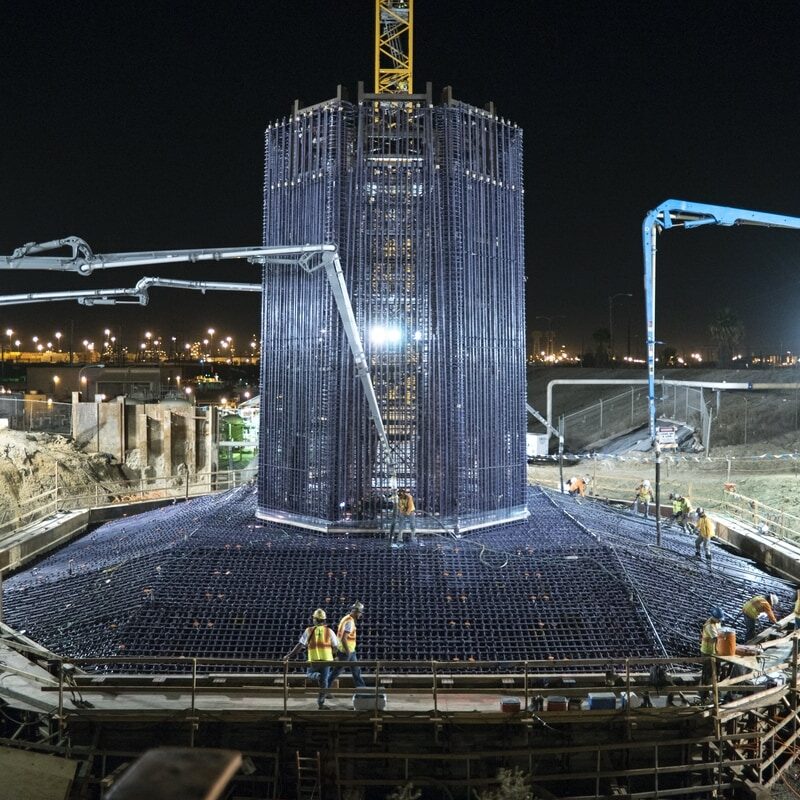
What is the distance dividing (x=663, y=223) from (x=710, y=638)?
36.6ft

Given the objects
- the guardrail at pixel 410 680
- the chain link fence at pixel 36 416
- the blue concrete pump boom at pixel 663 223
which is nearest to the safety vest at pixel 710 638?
the guardrail at pixel 410 680

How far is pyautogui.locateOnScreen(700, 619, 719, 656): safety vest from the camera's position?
11.3 m

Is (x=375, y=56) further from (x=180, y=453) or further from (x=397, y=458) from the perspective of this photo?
(x=180, y=453)

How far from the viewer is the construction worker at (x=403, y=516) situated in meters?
15.6

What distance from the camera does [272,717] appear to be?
10109 mm

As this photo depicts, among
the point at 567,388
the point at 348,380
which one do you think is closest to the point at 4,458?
the point at 348,380

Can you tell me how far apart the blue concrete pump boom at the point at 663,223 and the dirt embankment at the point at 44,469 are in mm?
23726

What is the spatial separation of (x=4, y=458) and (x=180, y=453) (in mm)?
7980

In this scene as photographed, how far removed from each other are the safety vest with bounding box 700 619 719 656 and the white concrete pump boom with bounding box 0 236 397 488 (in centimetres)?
729

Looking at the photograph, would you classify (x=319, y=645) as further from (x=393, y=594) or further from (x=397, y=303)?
(x=397, y=303)

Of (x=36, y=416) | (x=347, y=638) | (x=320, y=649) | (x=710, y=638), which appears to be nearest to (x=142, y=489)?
(x=36, y=416)

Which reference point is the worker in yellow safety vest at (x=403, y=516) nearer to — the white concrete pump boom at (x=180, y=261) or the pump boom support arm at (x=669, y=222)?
the white concrete pump boom at (x=180, y=261)

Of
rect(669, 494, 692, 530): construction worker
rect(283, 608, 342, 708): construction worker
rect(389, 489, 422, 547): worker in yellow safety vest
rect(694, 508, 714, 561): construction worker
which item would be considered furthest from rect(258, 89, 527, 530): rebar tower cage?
rect(669, 494, 692, 530): construction worker

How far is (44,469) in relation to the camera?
32469mm
